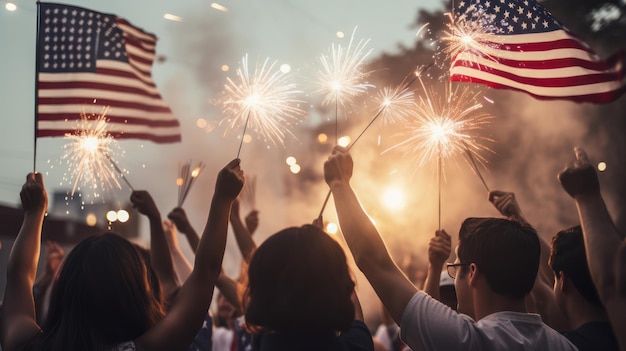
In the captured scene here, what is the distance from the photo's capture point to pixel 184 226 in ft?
17.1

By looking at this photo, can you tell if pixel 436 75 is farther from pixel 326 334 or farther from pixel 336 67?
pixel 326 334

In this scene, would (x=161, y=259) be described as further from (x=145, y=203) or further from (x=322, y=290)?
(x=322, y=290)

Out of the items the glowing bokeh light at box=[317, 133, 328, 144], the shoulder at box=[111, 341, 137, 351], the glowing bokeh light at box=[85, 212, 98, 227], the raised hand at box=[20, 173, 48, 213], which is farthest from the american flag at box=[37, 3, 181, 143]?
the glowing bokeh light at box=[85, 212, 98, 227]

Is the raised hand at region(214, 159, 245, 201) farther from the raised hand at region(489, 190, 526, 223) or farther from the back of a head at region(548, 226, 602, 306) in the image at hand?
the raised hand at region(489, 190, 526, 223)

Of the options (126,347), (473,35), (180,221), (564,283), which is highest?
(473,35)

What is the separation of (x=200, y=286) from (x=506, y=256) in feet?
3.53

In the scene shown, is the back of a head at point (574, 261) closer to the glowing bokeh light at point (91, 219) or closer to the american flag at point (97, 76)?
the american flag at point (97, 76)

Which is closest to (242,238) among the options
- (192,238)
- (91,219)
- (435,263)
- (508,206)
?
(192,238)

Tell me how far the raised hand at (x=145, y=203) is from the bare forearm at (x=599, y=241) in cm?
211

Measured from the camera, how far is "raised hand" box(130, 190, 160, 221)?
3.98 metres

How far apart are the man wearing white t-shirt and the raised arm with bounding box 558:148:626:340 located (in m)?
0.26

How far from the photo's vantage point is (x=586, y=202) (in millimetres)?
3109

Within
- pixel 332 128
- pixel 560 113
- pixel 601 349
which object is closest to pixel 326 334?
pixel 601 349

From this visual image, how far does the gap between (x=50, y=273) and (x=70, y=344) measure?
4.80 metres
